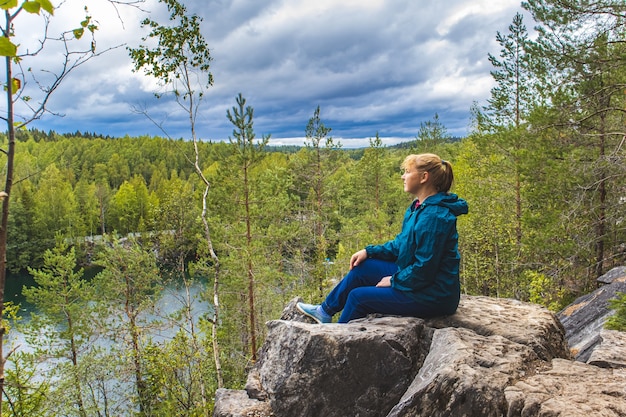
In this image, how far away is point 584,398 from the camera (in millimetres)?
2305

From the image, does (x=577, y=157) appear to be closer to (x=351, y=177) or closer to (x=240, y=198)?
(x=240, y=198)

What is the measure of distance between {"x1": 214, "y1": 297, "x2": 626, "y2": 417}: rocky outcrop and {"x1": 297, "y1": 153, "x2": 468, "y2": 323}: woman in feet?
0.64

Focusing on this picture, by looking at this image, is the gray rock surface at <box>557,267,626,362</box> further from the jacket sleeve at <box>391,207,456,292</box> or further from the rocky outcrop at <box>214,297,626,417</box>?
the jacket sleeve at <box>391,207,456,292</box>

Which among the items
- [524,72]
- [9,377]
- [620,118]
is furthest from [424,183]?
[9,377]

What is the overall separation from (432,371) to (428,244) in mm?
912

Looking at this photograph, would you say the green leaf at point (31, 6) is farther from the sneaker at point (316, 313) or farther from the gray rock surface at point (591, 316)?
the gray rock surface at point (591, 316)

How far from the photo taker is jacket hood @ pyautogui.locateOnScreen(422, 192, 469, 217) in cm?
332

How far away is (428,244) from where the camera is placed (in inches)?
127

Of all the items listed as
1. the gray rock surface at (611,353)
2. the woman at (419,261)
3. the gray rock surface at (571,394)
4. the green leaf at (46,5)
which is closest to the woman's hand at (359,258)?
the woman at (419,261)

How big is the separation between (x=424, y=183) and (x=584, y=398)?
181cm

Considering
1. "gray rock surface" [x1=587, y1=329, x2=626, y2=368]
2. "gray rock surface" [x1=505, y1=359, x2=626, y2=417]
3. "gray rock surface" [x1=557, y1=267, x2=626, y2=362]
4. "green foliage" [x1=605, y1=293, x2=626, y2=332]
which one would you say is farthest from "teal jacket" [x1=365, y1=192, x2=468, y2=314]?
"gray rock surface" [x1=557, y1=267, x2=626, y2=362]

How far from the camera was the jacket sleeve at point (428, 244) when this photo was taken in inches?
126

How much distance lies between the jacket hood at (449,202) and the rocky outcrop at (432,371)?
940 millimetres

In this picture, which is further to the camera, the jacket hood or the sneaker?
the sneaker
